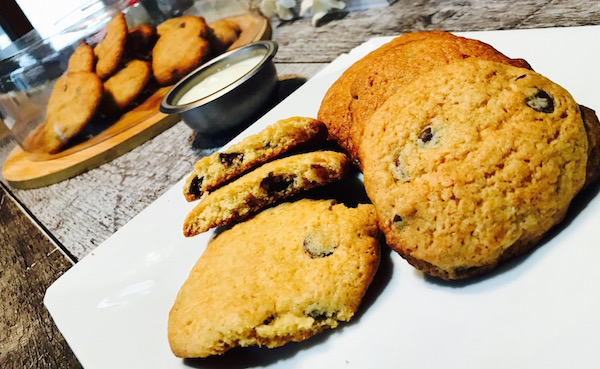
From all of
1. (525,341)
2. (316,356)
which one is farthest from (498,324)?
(316,356)

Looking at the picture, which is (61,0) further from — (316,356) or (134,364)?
(316,356)

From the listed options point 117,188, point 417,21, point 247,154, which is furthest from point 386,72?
point 117,188

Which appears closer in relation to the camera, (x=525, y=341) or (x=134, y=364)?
(x=525, y=341)

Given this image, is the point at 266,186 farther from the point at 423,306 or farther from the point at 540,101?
the point at 540,101

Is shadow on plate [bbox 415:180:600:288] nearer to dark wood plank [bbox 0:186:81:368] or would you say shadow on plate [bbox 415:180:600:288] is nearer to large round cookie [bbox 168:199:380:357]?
large round cookie [bbox 168:199:380:357]

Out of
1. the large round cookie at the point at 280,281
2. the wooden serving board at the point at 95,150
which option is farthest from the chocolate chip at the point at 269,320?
the wooden serving board at the point at 95,150

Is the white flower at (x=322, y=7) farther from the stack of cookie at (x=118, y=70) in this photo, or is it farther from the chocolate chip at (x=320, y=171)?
the chocolate chip at (x=320, y=171)
